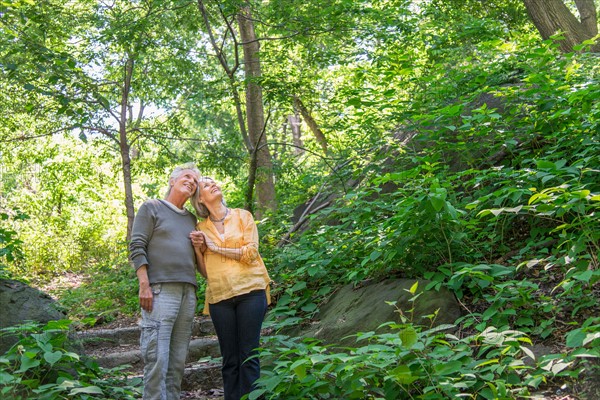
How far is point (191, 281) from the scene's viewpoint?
4090mm

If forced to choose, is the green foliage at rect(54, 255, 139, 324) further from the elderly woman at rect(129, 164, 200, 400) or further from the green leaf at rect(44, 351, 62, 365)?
the green leaf at rect(44, 351, 62, 365)

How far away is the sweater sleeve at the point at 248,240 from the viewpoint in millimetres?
4133

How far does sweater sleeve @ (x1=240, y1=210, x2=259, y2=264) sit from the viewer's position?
4133 millimetres

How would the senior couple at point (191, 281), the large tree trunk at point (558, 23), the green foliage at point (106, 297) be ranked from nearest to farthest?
the senior couple at point (191, 281) < the large tree trunk at point (558, 23) < the green foliage at point (106, 297)

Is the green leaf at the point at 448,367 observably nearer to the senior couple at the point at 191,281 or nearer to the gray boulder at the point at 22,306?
the senior couple at the point at 191,281

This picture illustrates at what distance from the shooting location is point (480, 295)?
4273 mm

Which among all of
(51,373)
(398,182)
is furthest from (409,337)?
(51,373)

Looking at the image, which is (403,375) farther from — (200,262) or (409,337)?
(200,262)

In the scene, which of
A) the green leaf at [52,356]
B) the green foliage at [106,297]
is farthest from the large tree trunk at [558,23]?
the green leaf at [52,356]

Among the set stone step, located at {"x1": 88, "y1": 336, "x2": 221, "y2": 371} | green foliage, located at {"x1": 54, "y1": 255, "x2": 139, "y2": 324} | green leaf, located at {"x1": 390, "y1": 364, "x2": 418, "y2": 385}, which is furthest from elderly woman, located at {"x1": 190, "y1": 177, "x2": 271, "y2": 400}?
green foliage, located at {"x1": 54, "y1": 255, "x2": 139, "y2": 324}

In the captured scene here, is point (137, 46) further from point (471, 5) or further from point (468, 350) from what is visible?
point (471, 5)

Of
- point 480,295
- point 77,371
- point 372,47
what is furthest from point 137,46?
point 480,295

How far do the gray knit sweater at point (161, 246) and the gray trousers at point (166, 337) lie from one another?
81 mm

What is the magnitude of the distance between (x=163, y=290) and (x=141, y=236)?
0.39 meters
